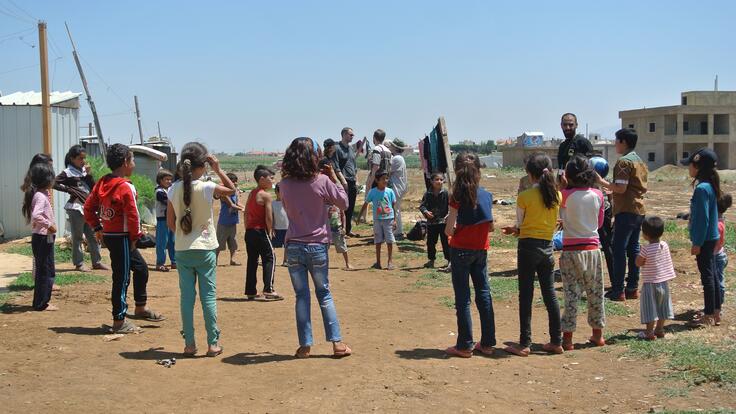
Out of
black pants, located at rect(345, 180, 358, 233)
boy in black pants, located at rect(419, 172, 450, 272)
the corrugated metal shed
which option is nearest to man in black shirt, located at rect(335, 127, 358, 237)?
black pants, located at rect(345, 180, 358, 233)

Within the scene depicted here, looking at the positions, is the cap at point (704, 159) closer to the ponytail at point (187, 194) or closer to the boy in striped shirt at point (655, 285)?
the boy in striped shirt at point (655, 285)

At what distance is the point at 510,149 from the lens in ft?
231

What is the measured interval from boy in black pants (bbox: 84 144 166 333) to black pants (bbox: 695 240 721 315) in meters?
5.61

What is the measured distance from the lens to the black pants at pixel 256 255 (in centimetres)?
959

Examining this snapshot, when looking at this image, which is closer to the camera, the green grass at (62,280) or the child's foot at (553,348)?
the child's foot at (553,348)

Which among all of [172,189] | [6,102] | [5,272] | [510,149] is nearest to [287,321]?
[172,189]

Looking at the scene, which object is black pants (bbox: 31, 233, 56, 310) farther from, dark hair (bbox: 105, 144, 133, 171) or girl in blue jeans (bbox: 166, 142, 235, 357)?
girl in blue jeans (bbox: 166, 142, 235, 357)

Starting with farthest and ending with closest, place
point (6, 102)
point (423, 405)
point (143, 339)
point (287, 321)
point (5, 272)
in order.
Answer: point (6, 102)
point (5, 272)
point (287, 321)
point (143, 339)
point (423, 405)

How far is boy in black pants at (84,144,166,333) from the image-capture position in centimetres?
744

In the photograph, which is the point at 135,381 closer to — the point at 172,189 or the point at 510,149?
the point at 172,189

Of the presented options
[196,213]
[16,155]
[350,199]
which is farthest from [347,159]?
[196,213]

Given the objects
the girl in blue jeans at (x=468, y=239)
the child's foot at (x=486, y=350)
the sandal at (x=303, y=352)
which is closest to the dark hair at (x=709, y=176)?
the girl in blue jeans at (x=468, y=239)

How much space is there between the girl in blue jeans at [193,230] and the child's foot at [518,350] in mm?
2669

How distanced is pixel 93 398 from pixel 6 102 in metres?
11.9
